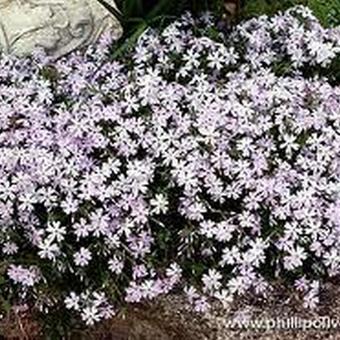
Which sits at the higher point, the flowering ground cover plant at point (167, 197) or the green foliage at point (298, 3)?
the green foliage at point (298, 3)

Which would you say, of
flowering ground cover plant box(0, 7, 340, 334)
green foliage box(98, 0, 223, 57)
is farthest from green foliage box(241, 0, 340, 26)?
flowering ground cover plant box(0, 7, 340, 334)

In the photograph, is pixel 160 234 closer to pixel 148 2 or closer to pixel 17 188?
pixel 17 188

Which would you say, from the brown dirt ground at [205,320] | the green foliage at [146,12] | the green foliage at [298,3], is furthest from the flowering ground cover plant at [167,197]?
the green foliage at [298,3]

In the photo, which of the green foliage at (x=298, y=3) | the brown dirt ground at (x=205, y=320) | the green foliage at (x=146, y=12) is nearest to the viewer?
the brown dirt ground at (x=205, y=320)

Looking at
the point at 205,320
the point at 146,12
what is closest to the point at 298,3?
the point at 146,12

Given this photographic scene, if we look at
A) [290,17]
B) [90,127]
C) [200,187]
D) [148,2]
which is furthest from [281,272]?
[148,2]

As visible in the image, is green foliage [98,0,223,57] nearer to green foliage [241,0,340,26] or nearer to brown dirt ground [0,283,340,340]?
green foliage [241,0,340,26]

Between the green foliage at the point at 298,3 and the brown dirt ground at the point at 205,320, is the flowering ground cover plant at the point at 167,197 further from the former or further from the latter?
the green foliage at the point at 298,3

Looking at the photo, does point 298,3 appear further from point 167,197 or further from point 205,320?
point 205,320
